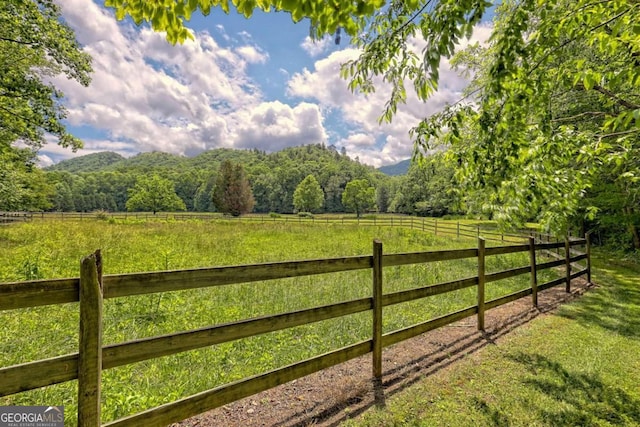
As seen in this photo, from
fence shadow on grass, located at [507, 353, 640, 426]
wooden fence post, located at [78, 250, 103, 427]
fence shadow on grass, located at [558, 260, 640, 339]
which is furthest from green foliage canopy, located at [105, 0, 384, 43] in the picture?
fence shadow on grass, located at [558, 260, 640, 339]

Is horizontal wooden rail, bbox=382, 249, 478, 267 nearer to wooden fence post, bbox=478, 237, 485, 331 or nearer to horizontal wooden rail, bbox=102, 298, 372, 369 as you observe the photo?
wooden fence post, bbox=478, 237, 485, 331

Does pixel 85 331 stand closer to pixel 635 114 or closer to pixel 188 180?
pixel 635 114

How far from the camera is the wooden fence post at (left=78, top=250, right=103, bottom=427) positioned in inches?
76.0

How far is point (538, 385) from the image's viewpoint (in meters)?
3.67

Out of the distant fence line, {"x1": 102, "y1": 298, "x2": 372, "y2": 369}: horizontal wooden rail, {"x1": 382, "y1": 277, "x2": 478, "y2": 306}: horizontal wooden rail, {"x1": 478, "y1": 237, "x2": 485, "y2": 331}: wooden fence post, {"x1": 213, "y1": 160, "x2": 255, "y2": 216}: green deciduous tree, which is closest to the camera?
{"x1": 102, "y1": 298, "x2": 372, "y2": 369}: horizontal wooden rail

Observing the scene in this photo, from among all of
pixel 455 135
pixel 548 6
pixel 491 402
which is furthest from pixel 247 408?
pixel 548 6

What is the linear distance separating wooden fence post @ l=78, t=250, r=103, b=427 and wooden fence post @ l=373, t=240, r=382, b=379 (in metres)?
2.68

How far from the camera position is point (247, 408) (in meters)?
3.15

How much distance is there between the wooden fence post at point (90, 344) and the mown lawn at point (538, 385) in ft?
6.99

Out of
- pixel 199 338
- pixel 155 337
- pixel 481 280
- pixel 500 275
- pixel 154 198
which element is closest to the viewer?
pixel 155 337

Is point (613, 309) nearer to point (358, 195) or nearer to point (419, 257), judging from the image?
point (419, 257)

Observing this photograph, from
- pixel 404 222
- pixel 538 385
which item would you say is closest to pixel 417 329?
pixel 538 385

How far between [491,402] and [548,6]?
461cm

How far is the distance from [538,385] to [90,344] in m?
4.64
